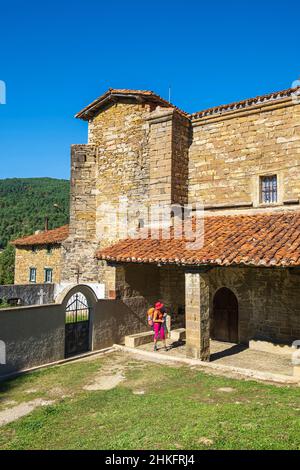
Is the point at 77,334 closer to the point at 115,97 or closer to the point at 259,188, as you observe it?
the point at 259,188

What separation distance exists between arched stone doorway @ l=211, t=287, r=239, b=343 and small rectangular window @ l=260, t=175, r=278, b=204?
3224 mm

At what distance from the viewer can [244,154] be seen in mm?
12008

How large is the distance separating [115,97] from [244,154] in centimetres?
529

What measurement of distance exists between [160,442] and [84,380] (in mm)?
3336

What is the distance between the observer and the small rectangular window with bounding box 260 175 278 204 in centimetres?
1147

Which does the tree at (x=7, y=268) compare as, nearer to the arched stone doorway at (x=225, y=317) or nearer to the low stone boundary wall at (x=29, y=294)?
the low stone boundary wall at (x=29, y=294)

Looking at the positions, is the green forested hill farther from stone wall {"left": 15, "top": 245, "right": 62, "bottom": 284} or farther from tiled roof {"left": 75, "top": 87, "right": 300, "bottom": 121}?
tiled roof {"left": 75, "top": 87, "right": 300, "bottom": 121}

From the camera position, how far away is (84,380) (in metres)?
7.78

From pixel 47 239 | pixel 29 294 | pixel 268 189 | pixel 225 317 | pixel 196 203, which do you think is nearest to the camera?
pixel 268 189

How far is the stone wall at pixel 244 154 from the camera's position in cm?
1111

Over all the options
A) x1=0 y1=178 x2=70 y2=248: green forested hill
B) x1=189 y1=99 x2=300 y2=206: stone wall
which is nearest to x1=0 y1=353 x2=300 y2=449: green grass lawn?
x1=189 y1=99 x2=300 y2=206: stone wall

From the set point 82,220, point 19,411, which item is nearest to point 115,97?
point 82,220

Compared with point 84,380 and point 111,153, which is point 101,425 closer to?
point 84,380
